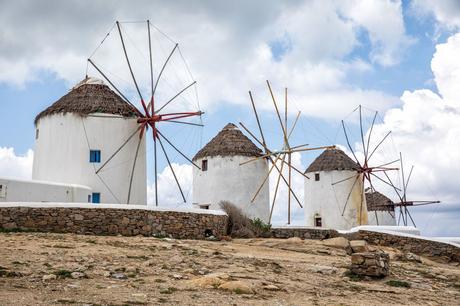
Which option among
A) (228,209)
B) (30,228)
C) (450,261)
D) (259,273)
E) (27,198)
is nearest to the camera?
(259,273)

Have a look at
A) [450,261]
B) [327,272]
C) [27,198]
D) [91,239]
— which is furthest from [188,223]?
[450,261]

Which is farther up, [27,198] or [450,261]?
[27,198]

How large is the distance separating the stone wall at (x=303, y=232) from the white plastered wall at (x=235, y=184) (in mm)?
→ 2460

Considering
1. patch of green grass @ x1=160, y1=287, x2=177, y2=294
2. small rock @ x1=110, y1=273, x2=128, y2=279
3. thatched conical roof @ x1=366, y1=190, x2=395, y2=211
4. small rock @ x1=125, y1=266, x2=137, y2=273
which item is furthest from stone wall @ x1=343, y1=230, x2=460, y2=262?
thatched conical roof @ x1=366, y1=190, x2=395, y2=211

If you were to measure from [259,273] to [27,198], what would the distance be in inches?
397

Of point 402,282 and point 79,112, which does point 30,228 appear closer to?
point 79,112

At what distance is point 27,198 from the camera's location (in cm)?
1783

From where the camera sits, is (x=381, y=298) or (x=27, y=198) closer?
(x=381, y=298)

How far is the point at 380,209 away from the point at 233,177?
52.9 ft

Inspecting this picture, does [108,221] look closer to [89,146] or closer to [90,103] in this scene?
[89,146]

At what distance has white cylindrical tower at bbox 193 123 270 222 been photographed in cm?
2581

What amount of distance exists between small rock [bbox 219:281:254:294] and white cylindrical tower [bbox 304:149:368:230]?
22.3 m

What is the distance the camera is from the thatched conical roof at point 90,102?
20.9m

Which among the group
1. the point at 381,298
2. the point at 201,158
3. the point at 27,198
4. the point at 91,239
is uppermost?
the point at 201,158
